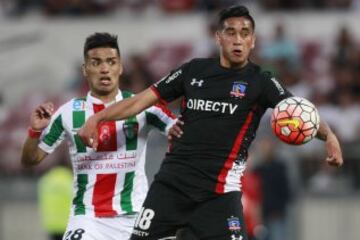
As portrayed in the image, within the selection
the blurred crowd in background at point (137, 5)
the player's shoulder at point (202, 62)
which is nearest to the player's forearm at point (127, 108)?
the player's shoulder at point (202, 62)

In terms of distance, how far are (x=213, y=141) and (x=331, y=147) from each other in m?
0.89

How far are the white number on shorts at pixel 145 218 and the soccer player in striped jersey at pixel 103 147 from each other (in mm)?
548

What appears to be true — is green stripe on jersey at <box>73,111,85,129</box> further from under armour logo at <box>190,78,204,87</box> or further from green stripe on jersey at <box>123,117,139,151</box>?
under armour logo at <box>190,78,204,87</box>

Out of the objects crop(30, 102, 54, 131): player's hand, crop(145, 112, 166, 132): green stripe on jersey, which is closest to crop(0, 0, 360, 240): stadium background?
crop(145, 112, 166, 132): green stripe on jersey

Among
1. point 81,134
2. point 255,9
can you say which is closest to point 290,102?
point 81,134

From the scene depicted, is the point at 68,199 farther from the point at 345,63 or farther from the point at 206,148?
the point at 206,148

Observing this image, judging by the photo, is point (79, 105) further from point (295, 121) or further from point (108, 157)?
point (295, 121)

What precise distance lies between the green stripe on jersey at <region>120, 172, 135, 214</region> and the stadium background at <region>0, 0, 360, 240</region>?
642cm

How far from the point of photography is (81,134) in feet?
26.2

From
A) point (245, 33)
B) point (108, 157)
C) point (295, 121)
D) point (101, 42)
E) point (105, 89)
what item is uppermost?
point (245, 33)

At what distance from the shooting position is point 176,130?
842 centimetres

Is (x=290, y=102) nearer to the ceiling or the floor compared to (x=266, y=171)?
nearer to the ceiling

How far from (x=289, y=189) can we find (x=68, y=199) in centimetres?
308

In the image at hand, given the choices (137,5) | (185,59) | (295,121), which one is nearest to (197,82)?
(295,121)
